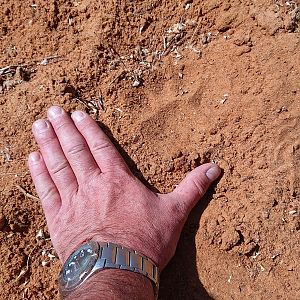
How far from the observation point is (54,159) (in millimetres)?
2492

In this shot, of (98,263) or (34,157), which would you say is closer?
(98,263)

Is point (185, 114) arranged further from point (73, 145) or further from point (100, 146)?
point (73, 145)

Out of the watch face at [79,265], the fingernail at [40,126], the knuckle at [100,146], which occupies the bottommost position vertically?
the watch face at [79,265]

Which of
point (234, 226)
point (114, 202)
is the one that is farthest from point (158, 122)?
point (234, 226)

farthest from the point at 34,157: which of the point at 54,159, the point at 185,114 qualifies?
the point at 185,114

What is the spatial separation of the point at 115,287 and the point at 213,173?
726 millimetres

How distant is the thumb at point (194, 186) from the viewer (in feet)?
7.85

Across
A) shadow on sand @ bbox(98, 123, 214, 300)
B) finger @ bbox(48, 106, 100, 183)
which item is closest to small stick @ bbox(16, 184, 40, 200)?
finger @ bbox(48, 106, 100, 183)

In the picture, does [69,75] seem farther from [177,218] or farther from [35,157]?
[177,218]

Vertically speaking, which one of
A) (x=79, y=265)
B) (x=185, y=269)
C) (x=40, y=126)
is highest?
(x=40, y=126)

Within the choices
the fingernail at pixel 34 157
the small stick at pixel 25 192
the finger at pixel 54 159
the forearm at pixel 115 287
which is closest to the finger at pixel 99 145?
the finger at pixel 54 159

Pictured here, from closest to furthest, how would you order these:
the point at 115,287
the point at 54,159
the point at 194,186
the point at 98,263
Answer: the point at 115,287 < the point at 98,263 < the point at 194,186 < the point at 54,159

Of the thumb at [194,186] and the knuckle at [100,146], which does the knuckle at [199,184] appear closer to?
the thumb at [194,186]

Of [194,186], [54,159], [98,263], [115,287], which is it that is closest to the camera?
[115,287]
